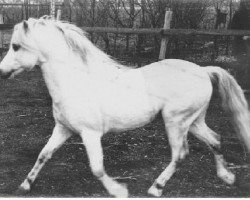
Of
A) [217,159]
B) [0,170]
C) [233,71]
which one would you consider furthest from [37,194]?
[233,71]

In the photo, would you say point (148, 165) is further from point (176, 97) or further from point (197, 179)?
point (176, 97)

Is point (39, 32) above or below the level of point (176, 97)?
above

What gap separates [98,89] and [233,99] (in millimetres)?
1294

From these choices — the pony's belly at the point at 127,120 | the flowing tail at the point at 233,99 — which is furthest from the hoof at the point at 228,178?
the pony's belly at the point at 127,120

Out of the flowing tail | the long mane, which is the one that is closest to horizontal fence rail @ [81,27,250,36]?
the flowing tail

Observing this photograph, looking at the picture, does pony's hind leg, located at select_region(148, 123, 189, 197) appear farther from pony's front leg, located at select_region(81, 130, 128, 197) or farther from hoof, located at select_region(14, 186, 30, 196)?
hoof, located at select_region(14, 186, 30, 196)

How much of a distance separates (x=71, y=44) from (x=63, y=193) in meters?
1.32

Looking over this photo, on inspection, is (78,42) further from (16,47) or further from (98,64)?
(16,47)

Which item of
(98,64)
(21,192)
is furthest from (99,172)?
(98,64)

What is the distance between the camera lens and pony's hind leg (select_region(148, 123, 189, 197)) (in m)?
4.06

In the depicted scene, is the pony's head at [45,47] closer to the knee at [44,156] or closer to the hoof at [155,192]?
the knee at [44,156]

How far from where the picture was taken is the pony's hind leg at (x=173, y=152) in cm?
406

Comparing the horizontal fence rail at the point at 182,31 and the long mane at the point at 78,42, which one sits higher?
the long mane at the point at 78,42

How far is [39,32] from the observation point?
152 inches
